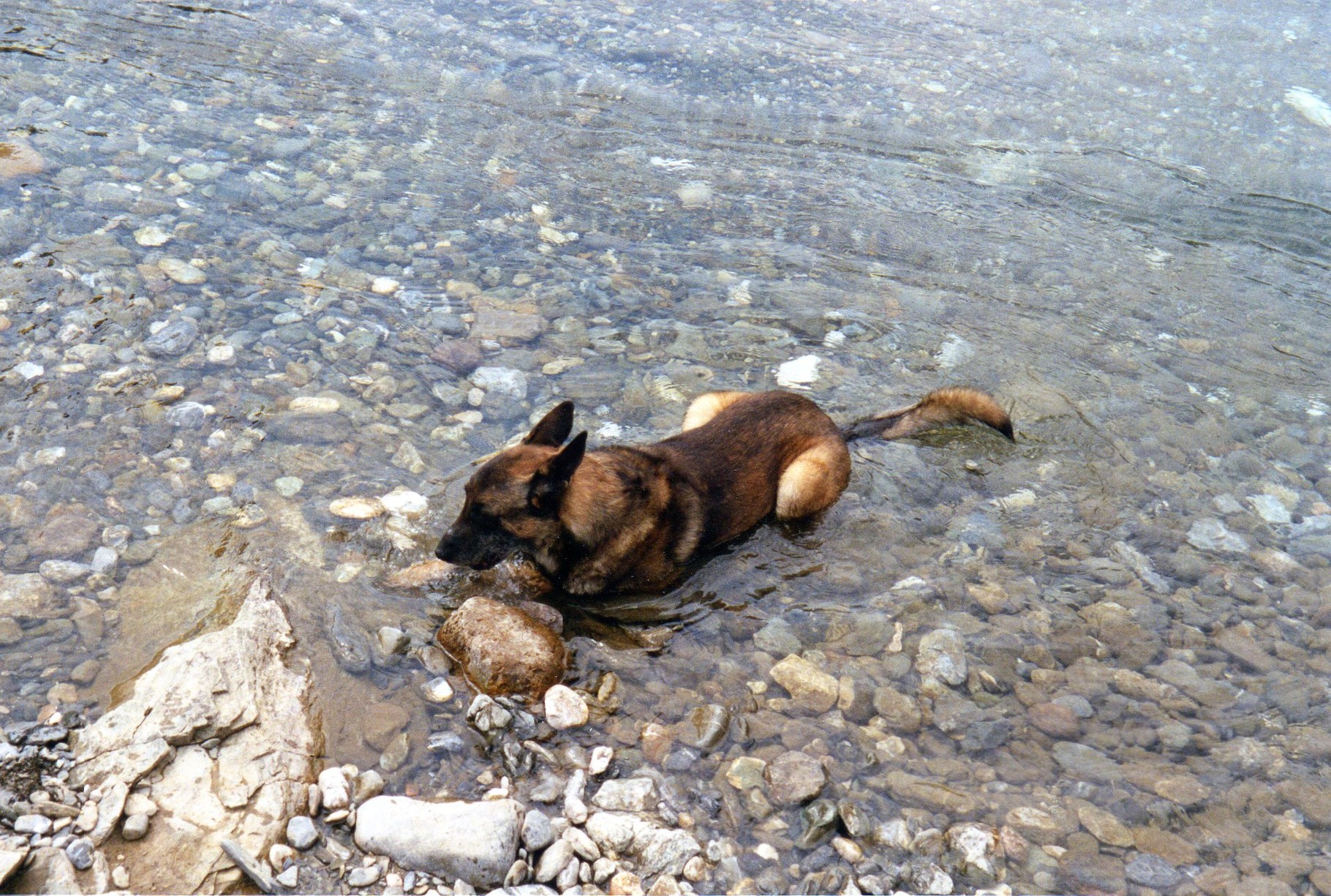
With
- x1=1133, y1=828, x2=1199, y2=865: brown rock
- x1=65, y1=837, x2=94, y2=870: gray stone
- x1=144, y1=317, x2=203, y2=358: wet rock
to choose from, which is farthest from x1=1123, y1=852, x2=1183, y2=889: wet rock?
x1=144, y1=317, x2=203, y2=358: wet rock

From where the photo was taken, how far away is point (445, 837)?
352cm

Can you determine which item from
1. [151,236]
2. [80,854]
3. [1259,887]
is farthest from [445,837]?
[151,236]

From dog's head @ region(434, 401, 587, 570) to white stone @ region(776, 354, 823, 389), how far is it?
2.37m

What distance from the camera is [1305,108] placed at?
461 inches

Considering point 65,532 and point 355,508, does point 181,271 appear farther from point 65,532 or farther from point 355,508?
point 355,508

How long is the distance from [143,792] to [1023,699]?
369 centimetres

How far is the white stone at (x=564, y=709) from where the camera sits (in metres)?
4.20

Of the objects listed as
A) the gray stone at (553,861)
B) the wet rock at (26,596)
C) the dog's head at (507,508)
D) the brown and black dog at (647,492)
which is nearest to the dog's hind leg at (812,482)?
the brown and black dog at (647,492)

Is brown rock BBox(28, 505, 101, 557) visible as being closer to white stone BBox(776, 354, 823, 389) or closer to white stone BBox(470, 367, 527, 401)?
white stone BBox(470, 367, 527, 401)

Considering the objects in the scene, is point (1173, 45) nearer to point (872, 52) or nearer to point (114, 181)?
point (872, 52)

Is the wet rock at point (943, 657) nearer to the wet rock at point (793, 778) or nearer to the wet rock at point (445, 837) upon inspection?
the wet rock at point (793, 778)

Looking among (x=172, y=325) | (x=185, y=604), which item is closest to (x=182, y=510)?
(x=185, y=604)

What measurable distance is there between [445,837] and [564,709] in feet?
2.72

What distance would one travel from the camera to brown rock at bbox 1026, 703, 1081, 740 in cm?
447
